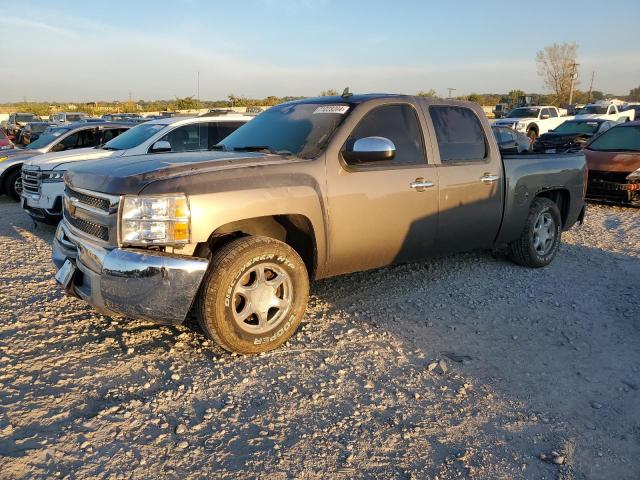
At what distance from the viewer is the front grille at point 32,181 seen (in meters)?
7.91

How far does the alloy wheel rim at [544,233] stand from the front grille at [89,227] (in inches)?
176

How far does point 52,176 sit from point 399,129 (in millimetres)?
5639

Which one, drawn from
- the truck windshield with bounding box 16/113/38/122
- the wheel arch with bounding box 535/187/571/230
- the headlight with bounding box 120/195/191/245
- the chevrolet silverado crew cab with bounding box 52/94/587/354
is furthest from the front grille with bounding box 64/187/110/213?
the truck windshield with bounding box 16/113/38/122

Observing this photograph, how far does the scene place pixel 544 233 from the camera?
19.9 feet

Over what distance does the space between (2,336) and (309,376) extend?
2.40 metres

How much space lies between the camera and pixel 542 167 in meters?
5.82

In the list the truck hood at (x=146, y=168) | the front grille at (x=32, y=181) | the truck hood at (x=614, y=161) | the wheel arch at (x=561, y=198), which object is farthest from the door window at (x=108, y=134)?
the truck hood at (x=614, y=161)

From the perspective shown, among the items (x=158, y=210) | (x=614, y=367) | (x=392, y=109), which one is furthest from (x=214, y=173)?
(x=614, y=367)

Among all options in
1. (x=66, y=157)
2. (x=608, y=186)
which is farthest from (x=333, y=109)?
(x=608, y=186)

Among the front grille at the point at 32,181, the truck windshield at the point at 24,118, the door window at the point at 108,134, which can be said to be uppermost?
the truck windshield at the point at 24,118

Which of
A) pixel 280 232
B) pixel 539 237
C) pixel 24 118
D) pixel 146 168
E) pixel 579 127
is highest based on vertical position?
pixel 24 118

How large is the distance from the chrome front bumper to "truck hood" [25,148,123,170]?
5123 millimetres

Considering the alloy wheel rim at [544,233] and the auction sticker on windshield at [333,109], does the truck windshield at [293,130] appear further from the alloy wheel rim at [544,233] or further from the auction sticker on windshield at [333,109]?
the alloy wheel rim at [544,233]

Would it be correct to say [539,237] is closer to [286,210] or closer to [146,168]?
[286,210]
